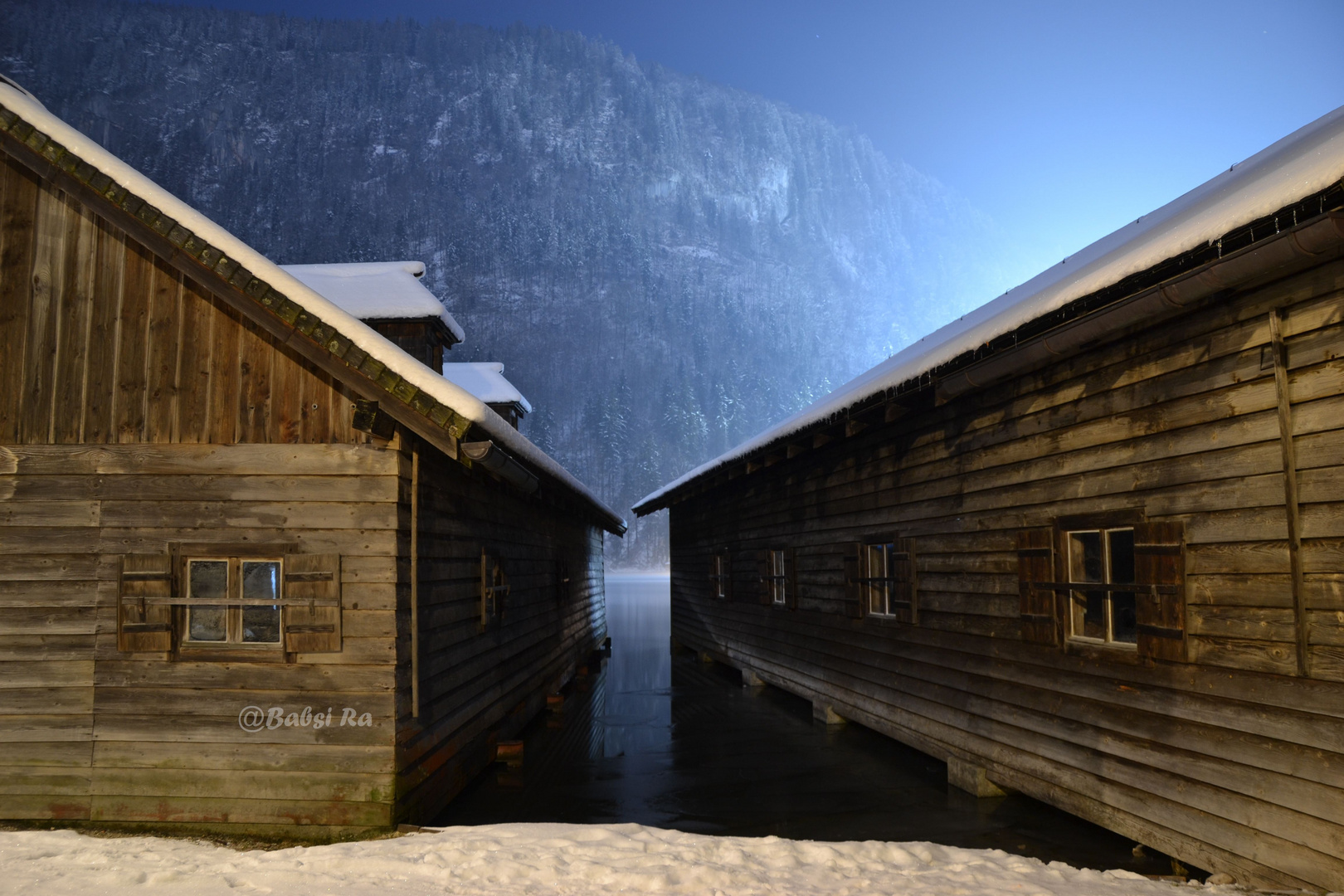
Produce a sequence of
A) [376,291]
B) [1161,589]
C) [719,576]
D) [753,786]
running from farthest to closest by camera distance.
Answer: [719,576]
[376,291]
[753,786]
[1161,589]

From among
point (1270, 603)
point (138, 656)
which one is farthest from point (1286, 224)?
point (138, 656)

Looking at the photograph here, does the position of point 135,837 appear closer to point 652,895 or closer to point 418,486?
point 418,486

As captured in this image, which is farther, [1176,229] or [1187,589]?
[1187,589]

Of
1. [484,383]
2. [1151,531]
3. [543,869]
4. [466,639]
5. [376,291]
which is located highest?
[376,291]

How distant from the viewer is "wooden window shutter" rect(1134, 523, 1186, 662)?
6.02 metres

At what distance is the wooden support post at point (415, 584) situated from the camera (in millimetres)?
7258

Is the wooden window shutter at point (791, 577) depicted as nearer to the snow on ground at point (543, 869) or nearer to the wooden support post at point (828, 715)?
the wooden support post at point (828, 715)

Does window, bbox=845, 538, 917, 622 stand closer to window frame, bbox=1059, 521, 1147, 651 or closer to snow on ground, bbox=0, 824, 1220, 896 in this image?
window frame, bbox=1059, 521, 1147, 651

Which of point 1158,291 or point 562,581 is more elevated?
point 1158,291

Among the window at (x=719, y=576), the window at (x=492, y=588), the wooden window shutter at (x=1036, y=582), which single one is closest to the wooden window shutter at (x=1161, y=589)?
the wooden window shutter at (x=1036, y=582)

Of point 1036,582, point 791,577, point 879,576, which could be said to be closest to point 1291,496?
point 1036,582

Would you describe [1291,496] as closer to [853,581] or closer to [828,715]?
[853,581]

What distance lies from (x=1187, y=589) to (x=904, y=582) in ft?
14.6

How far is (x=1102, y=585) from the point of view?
22.1 ft
